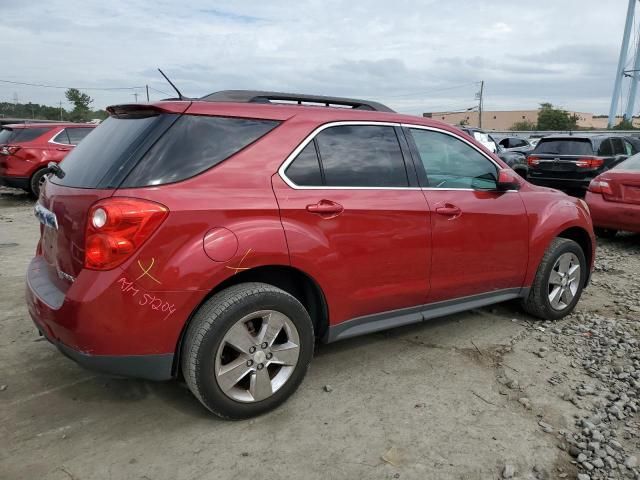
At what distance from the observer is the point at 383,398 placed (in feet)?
10.2

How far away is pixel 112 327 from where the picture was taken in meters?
2.43

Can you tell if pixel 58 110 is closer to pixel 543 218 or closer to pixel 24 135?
pixel 24 135

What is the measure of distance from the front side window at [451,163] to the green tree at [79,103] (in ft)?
161

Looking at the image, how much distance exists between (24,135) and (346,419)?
10.3 metres

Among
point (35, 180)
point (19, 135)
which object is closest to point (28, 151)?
point (19, 135)

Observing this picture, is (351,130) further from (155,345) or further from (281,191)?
(155,345)

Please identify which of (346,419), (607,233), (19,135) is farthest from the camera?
(19,135)

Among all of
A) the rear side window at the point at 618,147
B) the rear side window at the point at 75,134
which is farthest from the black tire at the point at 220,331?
the rear side window at the point at 618,147

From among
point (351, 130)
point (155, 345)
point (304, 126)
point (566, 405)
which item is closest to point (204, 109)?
point (304, 126)

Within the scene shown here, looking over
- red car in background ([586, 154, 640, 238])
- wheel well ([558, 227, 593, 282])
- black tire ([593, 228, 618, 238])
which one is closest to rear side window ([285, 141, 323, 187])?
wheel well ([558, 227, 593, 282])

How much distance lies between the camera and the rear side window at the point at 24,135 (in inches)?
412

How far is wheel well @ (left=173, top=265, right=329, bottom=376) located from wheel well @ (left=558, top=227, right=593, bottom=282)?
2539mm

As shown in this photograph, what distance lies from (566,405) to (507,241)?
1279 mm

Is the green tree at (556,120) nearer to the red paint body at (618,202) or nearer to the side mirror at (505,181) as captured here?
the red paint body at (618,202)
